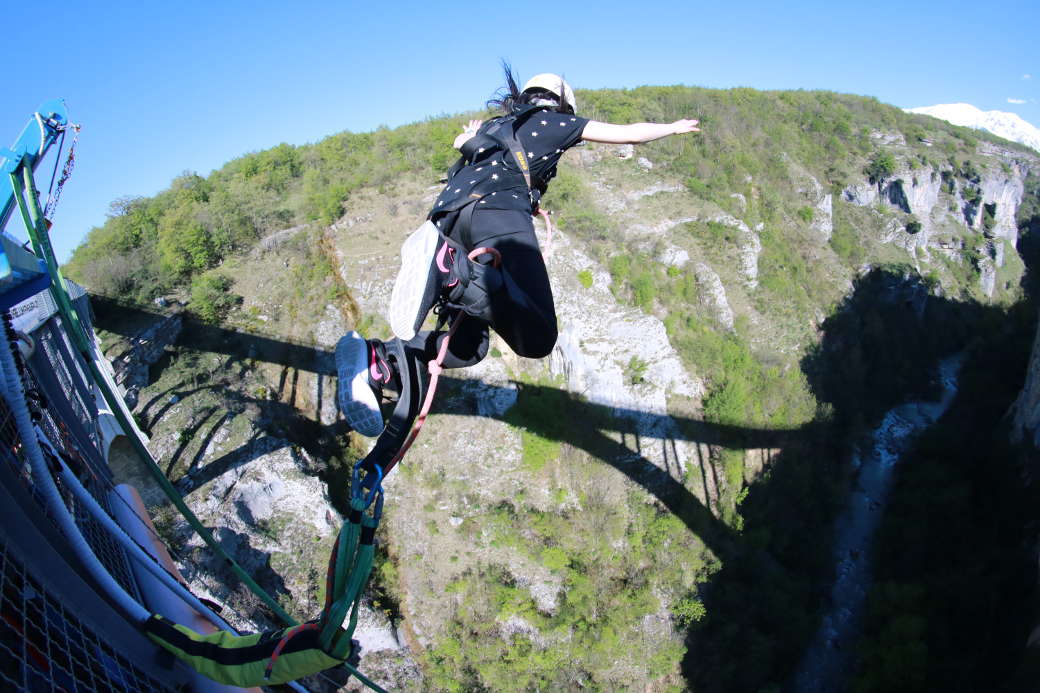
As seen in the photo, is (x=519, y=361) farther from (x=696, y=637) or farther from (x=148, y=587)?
(x=148, y=587)

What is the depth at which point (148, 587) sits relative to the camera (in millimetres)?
1981

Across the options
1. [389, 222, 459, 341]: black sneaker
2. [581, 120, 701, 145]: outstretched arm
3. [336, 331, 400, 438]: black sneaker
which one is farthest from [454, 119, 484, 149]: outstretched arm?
[336, 331, 400, 438]: black sneaker

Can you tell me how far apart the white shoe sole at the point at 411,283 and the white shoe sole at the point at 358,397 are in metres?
0.27

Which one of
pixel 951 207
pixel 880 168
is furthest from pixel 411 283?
pixel 951 207

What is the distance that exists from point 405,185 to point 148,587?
14168 mm

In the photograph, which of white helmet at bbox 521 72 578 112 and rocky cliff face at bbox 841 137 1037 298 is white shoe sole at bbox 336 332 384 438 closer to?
white helmet at bbox 521 72 578 112

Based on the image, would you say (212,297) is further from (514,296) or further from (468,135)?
(514,296)

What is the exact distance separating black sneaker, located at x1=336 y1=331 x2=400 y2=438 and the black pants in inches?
9.8

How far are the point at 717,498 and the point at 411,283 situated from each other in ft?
40.2

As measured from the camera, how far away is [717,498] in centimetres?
1270

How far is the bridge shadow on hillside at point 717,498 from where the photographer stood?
10.5 meters

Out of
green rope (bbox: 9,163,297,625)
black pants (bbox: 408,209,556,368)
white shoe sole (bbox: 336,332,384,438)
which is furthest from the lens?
black pants (bbox: 408,209,556,368)

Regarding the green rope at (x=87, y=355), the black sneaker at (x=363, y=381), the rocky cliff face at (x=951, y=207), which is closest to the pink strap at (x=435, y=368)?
the black sneaker at (x=363, y=381)

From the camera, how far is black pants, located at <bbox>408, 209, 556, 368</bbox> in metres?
2.89
